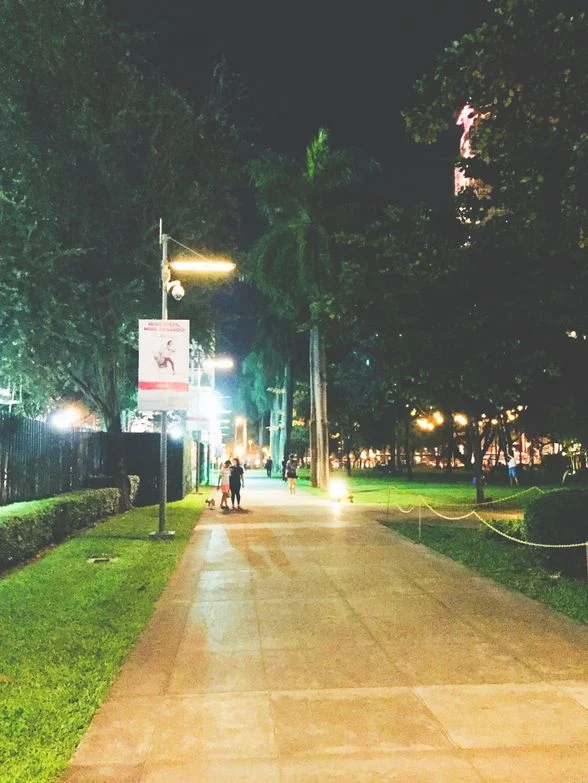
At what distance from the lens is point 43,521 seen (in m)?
12.9

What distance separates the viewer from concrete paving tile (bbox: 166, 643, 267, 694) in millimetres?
5793

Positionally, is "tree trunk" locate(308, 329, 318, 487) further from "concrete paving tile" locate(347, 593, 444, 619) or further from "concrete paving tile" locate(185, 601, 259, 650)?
"concrete paving tile" locate(185, 601, 259, 650)

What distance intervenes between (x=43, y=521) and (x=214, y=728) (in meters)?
8.93

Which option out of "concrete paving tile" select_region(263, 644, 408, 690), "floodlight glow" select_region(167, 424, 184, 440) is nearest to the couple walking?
"floodlight glow" select_region(167, 424, 184, 440)

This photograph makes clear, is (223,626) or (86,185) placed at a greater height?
(86,185)

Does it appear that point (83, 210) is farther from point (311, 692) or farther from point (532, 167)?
point (311, 692)

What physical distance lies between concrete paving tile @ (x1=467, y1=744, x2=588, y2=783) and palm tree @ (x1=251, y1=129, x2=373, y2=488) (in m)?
29.0

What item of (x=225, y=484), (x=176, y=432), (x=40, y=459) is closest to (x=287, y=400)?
(x=176, y=432)

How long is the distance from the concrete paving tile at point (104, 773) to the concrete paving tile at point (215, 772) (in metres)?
0.07

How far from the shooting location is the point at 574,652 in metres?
6.72

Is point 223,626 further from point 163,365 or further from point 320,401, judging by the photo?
point 320,401

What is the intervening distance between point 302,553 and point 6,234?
9574 millimetres

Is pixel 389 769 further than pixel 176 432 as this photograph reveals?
No

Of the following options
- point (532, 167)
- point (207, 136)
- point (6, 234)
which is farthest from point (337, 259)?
point (532, 167)
